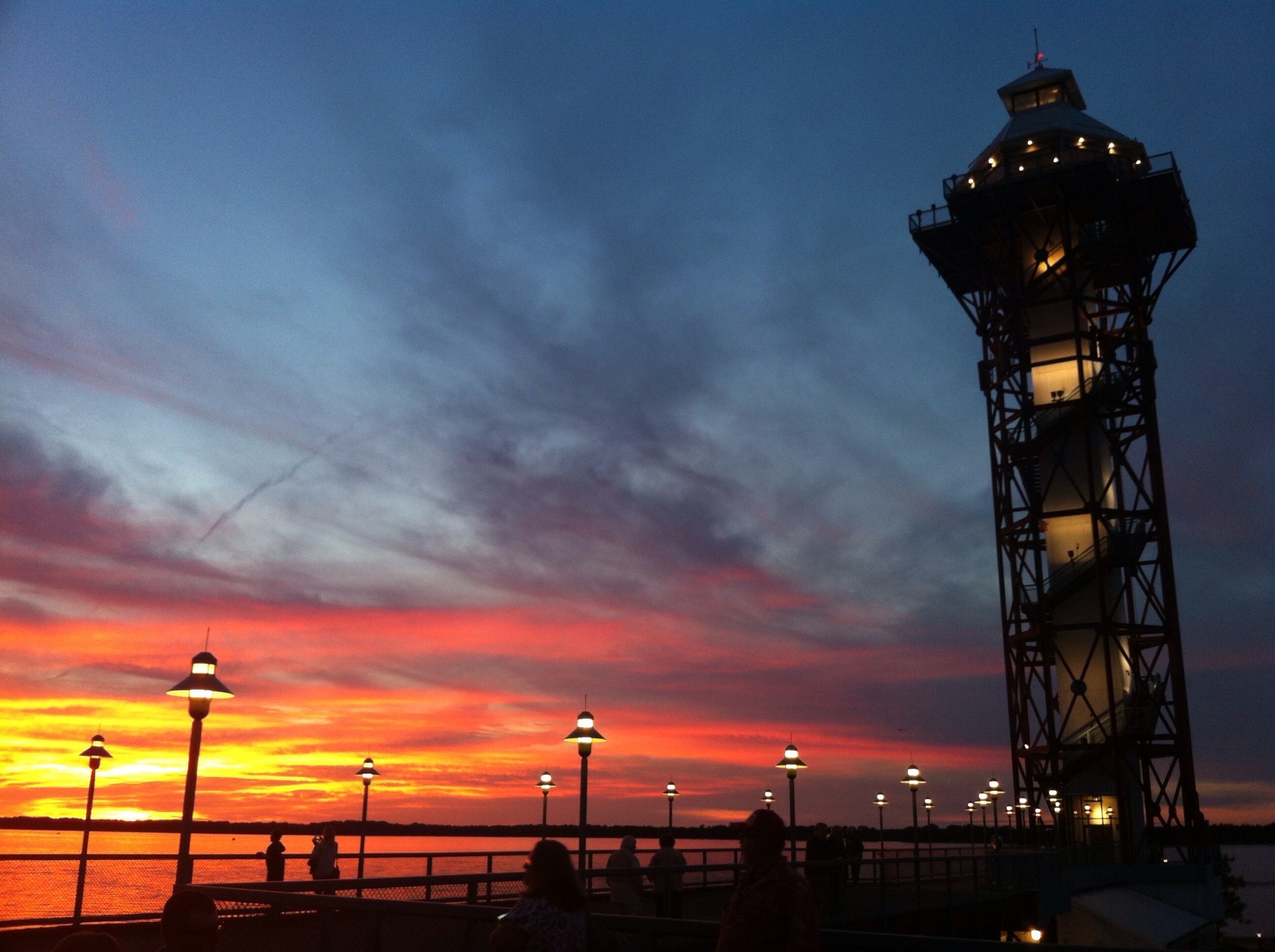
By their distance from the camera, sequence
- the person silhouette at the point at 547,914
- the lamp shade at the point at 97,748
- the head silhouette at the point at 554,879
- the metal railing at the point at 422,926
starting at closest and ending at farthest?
the person silhouette at the point at 547,914, the head silhouette at the point at 554,879, the metal railing at the point at 422,926, the lamp shade at the point at 97,748

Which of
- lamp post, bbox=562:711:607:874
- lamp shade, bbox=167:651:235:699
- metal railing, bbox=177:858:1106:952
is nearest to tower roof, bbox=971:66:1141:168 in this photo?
lamp post, bbox=562:711:607:874

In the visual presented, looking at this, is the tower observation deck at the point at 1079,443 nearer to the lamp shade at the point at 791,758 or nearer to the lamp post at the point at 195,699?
the lamp shade at the point at 791,758

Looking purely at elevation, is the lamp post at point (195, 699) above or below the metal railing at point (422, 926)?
above

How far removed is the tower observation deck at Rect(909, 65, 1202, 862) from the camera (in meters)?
54.3

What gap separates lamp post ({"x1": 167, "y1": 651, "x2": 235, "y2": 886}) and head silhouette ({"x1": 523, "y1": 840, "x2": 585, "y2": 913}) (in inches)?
429

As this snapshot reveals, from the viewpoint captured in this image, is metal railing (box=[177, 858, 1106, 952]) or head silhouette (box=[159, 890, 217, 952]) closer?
head silhouette (box=[159, 890, 217, 952])

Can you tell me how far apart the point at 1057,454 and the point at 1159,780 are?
1665 cm

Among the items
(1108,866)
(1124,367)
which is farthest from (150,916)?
(1124,367)

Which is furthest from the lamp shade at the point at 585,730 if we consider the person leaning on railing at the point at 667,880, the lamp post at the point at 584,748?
the person leaning on railing at the point at 667,880

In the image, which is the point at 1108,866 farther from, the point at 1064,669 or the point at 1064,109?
the point at 1064,109

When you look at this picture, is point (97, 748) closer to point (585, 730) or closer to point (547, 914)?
point (585, 730)

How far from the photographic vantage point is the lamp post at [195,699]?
15359mm

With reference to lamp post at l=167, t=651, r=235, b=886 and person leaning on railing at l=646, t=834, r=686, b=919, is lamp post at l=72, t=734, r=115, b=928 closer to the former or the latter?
lamp post at l=167, t=651, r=235, b=886

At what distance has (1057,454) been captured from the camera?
58.2 m
